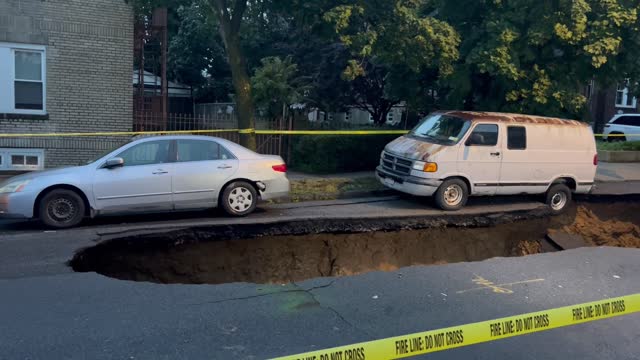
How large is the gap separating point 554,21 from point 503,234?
17.8 ft

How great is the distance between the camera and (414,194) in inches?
460

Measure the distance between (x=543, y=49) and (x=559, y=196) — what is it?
12.8 ft


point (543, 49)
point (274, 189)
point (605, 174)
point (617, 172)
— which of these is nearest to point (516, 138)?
point (543, 49)

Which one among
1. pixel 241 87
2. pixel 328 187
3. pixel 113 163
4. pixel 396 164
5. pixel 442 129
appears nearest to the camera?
pixel 113 163

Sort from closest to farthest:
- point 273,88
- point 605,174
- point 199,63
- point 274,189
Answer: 1. point 274,189
2. point 605,174
3. point 273,88
4. point 199,63

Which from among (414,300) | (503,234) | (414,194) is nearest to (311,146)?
(414,194)

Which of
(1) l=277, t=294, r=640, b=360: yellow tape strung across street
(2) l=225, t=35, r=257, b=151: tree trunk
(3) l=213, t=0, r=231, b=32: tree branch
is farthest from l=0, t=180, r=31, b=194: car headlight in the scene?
(1) l=277, t=294, r=640, b=360: yellow tape strung across street

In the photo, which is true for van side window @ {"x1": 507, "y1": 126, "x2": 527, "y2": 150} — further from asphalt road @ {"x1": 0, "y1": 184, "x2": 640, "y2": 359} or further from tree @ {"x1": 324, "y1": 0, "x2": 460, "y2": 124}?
asphalt road @ {"x1": 0, "y1": 184, "x2": 640, "y2": 359}

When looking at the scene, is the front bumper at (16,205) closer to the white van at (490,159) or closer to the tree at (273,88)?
the white van at (490,159)

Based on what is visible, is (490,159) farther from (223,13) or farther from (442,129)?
(223,13)

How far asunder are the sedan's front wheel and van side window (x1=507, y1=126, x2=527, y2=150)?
207 inches

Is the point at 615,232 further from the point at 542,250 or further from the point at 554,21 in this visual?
the point at 554,21

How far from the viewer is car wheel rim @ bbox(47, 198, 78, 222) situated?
31.1 feet

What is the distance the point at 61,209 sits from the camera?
9.55 m
